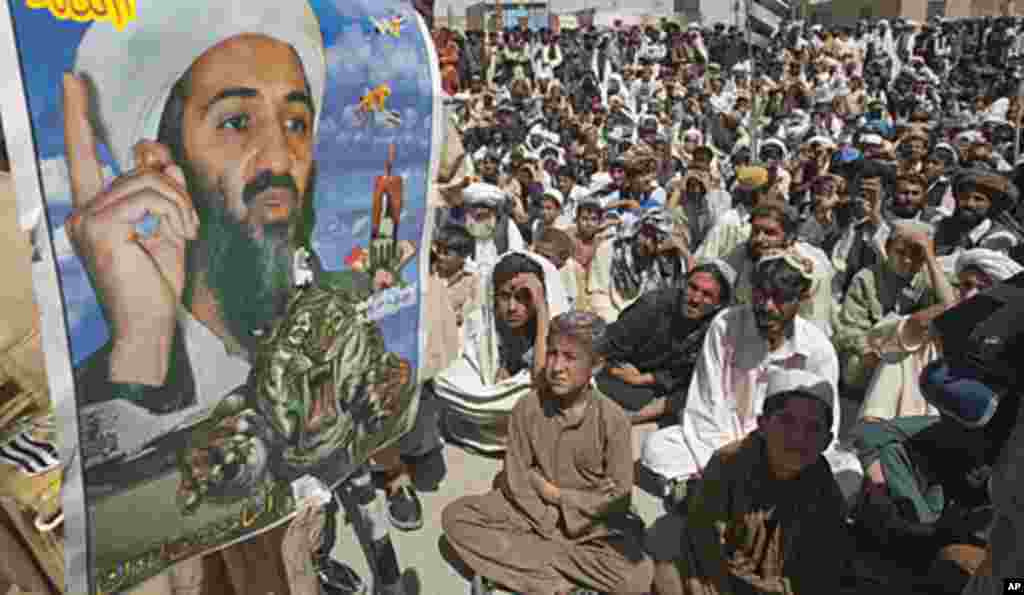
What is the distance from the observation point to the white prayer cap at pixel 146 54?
1085mm

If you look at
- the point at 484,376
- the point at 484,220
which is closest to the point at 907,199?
the point at 484,220

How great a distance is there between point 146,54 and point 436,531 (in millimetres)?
2620

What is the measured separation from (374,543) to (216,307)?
1.66m

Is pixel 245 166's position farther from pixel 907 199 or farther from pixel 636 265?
pixel 907 199

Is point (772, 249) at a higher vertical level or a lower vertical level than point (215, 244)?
lower

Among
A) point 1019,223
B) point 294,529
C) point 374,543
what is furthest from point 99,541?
point 1019,223

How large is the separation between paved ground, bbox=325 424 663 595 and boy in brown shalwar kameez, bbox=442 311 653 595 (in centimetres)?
14

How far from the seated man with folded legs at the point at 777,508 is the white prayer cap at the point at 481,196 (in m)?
3.26

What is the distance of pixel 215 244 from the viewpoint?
1306mm

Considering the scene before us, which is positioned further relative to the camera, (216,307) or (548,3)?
(548,3)

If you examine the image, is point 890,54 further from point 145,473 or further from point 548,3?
point 145,473

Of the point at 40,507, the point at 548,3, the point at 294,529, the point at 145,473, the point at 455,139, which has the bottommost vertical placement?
the point at 294,529

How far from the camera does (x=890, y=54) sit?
18.9 meters

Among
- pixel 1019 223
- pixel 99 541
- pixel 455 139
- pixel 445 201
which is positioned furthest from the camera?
pixel 1019 223
